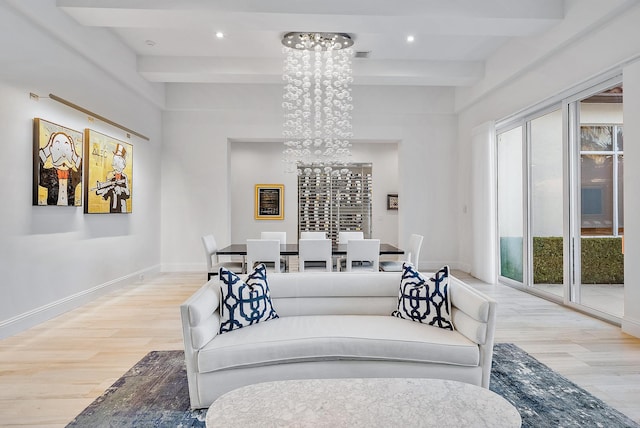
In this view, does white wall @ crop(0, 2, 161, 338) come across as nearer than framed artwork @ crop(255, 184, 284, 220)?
Yes

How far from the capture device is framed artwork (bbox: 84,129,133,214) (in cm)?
472

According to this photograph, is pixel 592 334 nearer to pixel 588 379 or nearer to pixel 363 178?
pixel 588 379

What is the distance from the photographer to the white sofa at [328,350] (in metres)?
2.18

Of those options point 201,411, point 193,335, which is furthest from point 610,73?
point 201,411

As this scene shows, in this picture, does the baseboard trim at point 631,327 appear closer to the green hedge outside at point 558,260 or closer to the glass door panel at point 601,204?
the glass door panel at point 601,204

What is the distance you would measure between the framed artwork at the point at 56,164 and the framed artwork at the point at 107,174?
0.70ft

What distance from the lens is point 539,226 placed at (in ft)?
17.3

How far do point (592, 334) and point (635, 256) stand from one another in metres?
0.77

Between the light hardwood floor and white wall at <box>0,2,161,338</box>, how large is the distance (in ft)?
0.89

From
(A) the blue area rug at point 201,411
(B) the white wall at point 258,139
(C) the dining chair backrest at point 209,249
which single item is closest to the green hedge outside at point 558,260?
(B) the white wall at point 258,139

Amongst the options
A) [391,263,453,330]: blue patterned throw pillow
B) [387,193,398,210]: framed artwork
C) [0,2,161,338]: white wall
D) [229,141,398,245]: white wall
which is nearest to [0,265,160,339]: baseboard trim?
[0,2,161,338]: white wall

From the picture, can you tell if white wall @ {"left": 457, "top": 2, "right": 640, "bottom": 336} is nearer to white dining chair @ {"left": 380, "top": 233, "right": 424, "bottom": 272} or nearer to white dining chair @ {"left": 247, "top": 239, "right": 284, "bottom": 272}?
white dining chair @ {"left": 380, "top": 233, "right": 424, "bottom": 272}

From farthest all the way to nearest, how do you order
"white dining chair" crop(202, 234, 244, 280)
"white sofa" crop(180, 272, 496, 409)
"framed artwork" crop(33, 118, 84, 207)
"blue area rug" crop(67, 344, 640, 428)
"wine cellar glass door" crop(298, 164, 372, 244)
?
"wine cellar glass door" crop(298, 164, 372, 244)
"white dining chair" crop(202, 234, 244, 280)
"framed artwork" crop(33, 118, 84, 207)
"white sofa" crop(180, 272, 496, 409)
"blue area rug" crop(67, 344, 640, 428)

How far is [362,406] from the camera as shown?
5.35 ft
